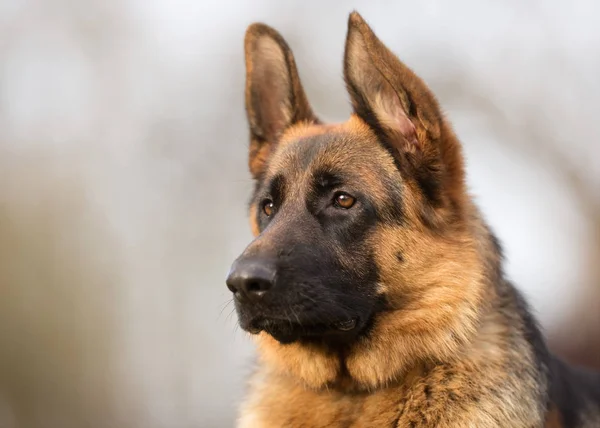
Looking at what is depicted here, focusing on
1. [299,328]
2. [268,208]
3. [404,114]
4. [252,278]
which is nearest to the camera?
[252,278]

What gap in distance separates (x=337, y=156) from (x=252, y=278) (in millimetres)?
1117

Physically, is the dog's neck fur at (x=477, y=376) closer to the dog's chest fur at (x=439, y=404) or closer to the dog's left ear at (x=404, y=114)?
the dog's chest fur at (x=439, y=404)

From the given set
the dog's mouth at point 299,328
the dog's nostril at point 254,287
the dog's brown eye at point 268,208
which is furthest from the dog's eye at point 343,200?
the dog's nostril at point 254,287

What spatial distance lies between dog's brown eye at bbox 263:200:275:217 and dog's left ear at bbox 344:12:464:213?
85cm

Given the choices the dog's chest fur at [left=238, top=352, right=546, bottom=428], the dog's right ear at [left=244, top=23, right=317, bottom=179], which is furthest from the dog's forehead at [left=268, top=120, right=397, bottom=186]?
the dog's chest fur at [left=238, top=352, right=546, bottom=428]

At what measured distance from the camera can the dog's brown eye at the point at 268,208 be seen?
443 cm

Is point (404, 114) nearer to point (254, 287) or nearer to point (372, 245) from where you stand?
point (372, 245)

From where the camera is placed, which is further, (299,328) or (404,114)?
(404,114)

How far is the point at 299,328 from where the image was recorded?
376 centimetres

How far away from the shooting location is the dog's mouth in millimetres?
3701

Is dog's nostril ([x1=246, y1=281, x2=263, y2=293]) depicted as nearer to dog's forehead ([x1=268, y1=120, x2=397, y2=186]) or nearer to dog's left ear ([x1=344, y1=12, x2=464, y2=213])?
dog's forehead ([x1=268, y1=120, x2=397, y2=186])

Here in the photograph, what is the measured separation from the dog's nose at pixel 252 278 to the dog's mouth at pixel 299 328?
0.64 feet

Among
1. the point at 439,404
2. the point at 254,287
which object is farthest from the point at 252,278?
the point at 439,404

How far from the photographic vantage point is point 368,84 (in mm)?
4238
